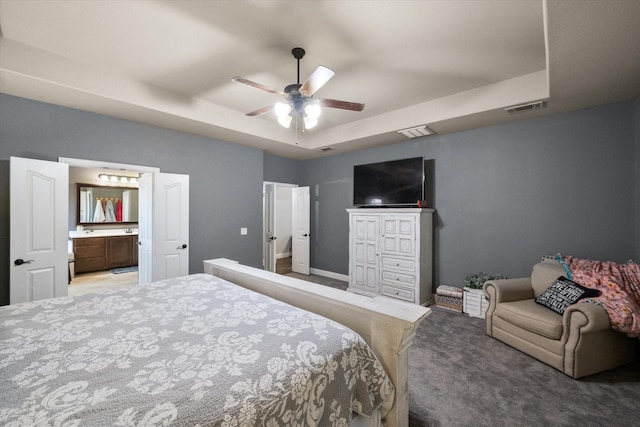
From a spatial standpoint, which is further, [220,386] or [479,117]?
[479,117]

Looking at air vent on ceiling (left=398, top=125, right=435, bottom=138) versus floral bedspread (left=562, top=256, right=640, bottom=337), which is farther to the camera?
air vent on ceiling (left=398, top=125, right=435, bottom=138)

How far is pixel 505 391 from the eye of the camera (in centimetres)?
200

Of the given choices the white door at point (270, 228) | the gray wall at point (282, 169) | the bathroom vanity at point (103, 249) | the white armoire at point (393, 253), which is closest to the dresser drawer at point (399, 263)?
the white armoire at point (393, 253)

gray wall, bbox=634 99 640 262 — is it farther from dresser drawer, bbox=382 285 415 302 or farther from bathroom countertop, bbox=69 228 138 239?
bathroom countertop, bbox=69 228 138 239

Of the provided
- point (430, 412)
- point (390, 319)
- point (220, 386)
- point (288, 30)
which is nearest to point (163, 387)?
point (220, 386)

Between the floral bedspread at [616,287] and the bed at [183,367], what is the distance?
83.3 inches

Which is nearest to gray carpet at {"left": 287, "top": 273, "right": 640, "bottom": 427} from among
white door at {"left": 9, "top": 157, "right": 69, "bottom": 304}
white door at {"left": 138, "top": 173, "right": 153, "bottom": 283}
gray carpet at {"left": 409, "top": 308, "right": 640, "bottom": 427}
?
gray carpet at {"left": 409, "top": 308, "right": 640, "bottom": 427}

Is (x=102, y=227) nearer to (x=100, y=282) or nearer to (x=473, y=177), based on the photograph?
(x=100, y=282)

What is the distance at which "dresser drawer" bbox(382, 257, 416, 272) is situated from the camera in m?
3.79

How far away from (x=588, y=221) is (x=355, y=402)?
11.5 ft

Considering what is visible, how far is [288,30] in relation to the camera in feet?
7.06

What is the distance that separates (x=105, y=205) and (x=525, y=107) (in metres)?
7.88

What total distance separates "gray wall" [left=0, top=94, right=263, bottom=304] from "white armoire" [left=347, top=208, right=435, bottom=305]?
6.06 ft

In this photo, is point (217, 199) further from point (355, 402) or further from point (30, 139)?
point (355, 402)
